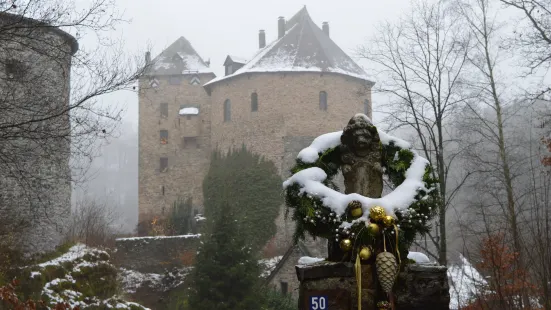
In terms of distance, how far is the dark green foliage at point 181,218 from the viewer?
37250mm

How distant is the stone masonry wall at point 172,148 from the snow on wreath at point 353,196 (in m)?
34.6

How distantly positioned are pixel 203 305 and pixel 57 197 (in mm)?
6410

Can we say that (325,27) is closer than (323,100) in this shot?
No

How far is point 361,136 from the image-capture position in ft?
17.8

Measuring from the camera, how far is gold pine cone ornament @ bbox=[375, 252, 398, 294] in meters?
4.61

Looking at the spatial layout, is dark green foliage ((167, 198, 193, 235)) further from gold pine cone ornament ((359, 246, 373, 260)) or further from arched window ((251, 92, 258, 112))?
gold pine cone ornament ((359, 246, 373, 260))

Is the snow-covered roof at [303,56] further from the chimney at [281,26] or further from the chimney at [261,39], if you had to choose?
the chimney at [261,39]

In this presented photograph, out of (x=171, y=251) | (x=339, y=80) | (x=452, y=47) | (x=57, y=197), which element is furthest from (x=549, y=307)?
(x=339, y=80)

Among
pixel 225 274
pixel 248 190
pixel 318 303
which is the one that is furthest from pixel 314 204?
pixel 248 190

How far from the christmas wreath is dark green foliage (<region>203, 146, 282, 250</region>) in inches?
983

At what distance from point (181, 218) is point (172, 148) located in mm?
5500

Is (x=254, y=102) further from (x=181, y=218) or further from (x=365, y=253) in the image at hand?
(x=365, y=253)

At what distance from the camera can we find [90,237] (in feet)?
90.4

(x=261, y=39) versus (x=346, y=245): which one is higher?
(x=261, y=39)
